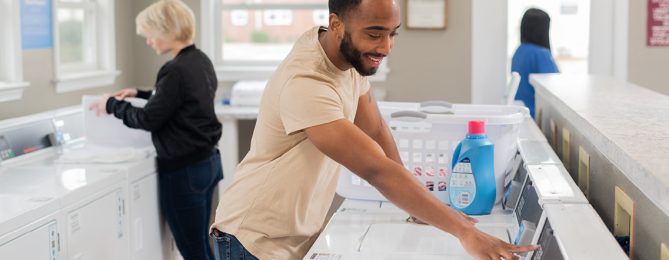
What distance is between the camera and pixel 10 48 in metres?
3.70

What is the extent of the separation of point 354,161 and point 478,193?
2.54 feet

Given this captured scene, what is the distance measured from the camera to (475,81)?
17.6 feet

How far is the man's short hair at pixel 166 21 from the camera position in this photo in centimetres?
372

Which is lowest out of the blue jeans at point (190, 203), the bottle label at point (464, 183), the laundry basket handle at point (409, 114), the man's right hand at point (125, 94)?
the blue jeans at point (190, 203)

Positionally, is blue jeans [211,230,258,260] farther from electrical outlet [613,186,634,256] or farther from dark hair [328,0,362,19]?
electrical outlet [613,186,634,256]

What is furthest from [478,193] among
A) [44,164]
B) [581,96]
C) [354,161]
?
[44,164]

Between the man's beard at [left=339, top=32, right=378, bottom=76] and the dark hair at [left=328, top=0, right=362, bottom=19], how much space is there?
0.05 m

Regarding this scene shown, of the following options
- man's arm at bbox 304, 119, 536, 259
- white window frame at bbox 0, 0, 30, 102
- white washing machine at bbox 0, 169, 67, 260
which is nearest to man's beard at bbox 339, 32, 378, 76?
man's arm at bbox 304, 119, 536, 259

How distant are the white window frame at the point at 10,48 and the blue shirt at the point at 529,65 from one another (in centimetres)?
277

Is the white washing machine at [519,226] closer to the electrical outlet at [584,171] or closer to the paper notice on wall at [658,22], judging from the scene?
the electrical outlet at [584,171]

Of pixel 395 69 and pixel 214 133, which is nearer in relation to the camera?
pixel 214 133

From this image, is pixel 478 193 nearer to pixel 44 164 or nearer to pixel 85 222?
pixel 85 222

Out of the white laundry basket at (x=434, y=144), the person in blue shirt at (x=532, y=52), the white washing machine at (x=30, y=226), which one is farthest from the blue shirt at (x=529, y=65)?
the white washing machine at (x=30, y=226)

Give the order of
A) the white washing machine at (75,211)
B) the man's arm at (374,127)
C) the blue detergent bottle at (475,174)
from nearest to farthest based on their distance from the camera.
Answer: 1. the man's arm at (374,127)
2. the blue detergent bottle at (475,174)
3. the white washing machine at (75,211)
